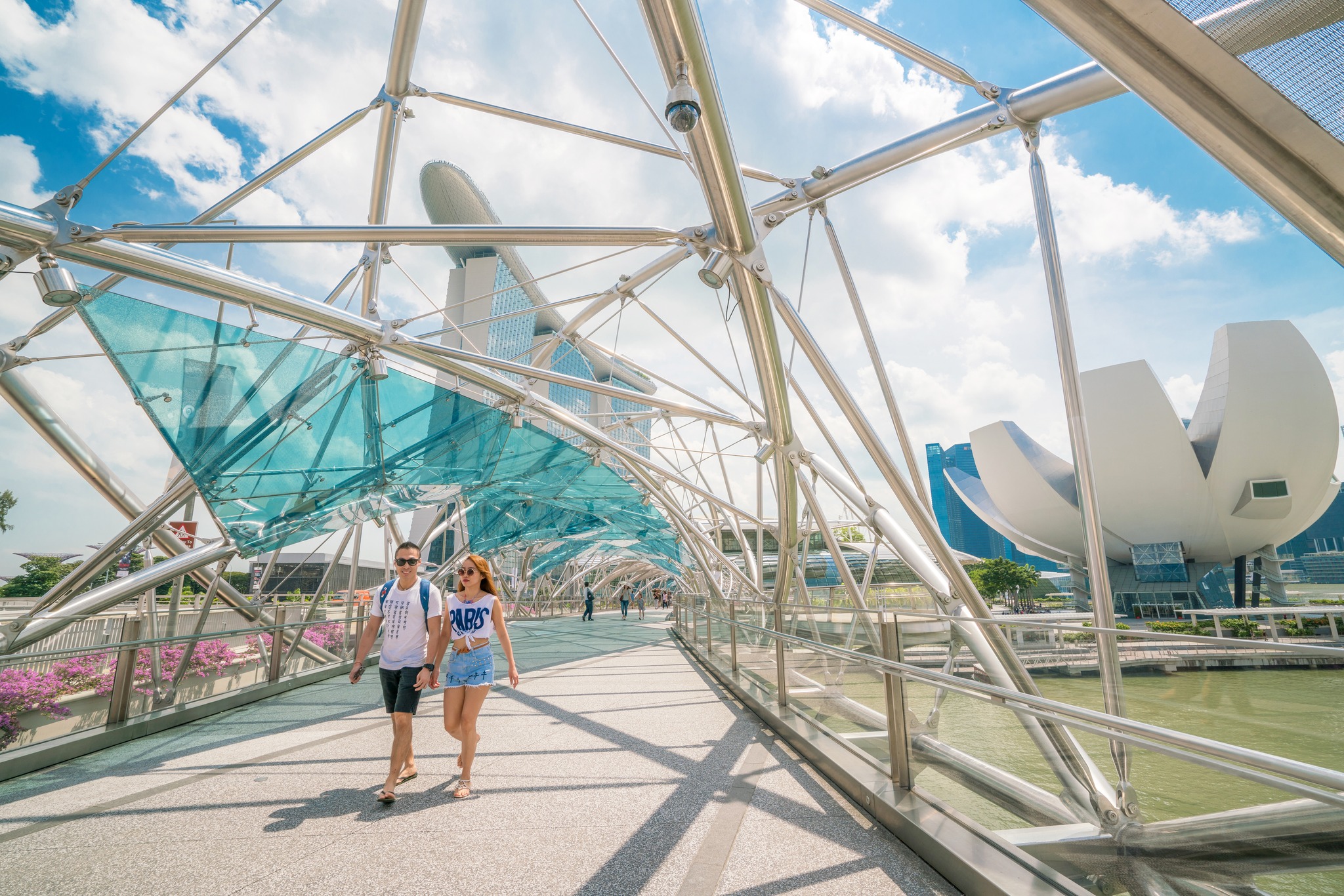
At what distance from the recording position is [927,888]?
329 cm

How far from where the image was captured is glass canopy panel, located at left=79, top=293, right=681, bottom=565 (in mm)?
8883

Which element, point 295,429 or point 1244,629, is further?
point 1244,629

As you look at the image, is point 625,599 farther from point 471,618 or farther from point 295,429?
point 471,618

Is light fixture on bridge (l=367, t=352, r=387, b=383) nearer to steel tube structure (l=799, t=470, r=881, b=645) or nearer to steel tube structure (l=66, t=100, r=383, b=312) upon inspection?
steel tube structure (l=66, t=100, r=383, b=312)

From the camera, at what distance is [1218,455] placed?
42.6 m

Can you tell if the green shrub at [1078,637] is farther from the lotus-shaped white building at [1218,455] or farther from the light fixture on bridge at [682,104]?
the lotus-shaped white building at [1218,455]

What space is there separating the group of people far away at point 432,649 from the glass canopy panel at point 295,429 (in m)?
5.95

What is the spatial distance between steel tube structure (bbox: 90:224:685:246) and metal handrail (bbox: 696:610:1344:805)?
18.9ft

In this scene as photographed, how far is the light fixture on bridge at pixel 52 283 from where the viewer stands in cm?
729

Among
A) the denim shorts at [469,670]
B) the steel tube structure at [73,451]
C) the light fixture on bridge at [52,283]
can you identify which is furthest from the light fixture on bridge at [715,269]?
the steel tube structure at [73,451]

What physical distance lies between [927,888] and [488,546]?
85.2 ft

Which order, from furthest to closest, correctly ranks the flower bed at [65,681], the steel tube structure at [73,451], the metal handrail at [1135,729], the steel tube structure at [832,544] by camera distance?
1. the steel tube structure at [832,544]
2. the steel tube structure at [73,451]
3. the flower bed at [65,681]
4. the metal handrail at [1135,729]

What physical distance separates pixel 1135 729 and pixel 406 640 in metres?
4.86

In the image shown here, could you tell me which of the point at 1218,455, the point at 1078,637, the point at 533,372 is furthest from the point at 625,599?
the point at 1078,637
